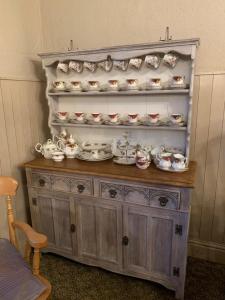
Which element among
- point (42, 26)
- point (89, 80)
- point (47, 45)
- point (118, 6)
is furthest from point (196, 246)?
point (42, 26)

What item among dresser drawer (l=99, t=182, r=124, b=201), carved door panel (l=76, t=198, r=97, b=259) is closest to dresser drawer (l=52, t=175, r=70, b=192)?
carved door panel (l=76, t=198, r=97, b=259)

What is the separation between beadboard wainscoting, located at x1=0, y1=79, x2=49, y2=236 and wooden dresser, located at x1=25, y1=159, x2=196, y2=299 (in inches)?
7.1

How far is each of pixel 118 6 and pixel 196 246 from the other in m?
2.07

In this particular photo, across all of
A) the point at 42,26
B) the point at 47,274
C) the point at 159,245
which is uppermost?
the point at 42,26

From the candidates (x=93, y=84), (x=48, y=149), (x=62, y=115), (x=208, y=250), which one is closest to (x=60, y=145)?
(x=48, y=149)

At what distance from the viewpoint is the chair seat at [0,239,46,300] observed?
1.08 meters

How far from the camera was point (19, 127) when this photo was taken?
1.95 m

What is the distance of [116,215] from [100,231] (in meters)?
0.20

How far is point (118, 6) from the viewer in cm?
184

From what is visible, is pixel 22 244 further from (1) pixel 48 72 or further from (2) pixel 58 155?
(1) pixel 48 72

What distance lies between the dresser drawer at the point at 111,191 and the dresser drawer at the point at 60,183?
271mm

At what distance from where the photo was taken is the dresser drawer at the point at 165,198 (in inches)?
57.0

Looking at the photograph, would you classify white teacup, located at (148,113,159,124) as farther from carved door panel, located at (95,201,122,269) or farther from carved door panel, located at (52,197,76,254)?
carved door panel, located at (52,197,76,254)

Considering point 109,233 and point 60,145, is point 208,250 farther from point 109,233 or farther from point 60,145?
point 60,145
